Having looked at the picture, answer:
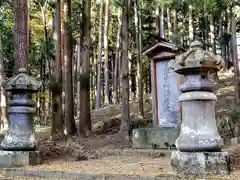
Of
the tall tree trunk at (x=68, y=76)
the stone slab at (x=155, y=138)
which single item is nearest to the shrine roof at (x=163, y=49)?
the stone slab at (x=155, y=138)

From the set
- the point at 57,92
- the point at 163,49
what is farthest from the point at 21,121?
the point at 57,92

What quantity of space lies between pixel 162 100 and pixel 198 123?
18.8ft

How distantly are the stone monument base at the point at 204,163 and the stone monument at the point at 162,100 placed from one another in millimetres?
5208

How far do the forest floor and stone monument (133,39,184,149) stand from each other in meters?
0.67

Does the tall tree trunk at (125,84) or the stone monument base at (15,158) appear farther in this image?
the tall tree trunk at (125,84)

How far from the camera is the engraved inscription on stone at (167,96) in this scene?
11.2m

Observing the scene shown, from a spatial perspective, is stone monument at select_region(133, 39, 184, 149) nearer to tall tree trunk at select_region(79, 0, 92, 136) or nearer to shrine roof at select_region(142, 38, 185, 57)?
shrine roof at select_region(142, 38, 185, 57)

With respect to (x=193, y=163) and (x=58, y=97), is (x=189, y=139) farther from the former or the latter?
(x=58, y=97)

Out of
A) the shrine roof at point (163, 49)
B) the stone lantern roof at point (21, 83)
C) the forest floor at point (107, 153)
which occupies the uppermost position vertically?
the shrine roof at point (163, 49)

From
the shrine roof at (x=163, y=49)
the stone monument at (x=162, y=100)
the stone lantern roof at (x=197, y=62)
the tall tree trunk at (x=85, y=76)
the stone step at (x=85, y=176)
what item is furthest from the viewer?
the tall tree trunk at (x=85, y=76)

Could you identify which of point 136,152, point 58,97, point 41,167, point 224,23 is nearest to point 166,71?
point 136,152

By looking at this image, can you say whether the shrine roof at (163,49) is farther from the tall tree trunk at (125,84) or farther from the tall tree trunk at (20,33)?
the tall tree trunk at (20,33)

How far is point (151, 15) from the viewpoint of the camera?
96.1ft

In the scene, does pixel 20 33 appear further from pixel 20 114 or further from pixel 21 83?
pixel 20 114
